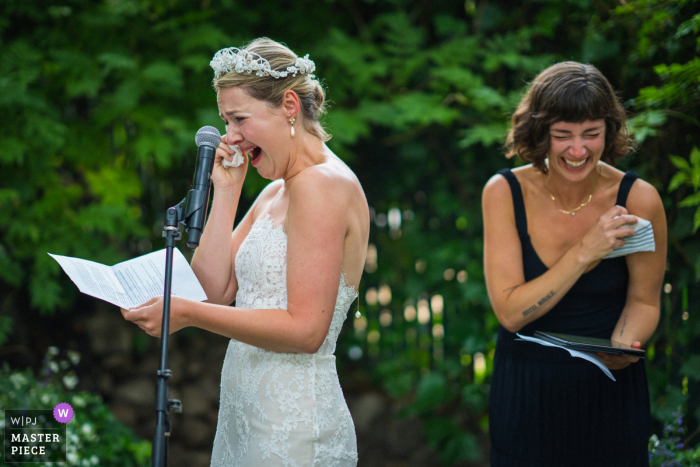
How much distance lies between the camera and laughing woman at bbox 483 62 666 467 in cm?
190

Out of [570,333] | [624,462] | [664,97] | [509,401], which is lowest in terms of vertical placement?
[624,462]

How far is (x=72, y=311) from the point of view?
14.3 ft

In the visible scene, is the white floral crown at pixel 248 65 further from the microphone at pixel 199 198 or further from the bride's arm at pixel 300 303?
the bride's arm at pixel 300 303

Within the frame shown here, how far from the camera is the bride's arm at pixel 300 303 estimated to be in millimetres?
1601

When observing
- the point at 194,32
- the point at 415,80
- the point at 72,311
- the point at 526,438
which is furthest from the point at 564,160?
the point at 72,311

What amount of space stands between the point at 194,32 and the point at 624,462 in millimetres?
3225

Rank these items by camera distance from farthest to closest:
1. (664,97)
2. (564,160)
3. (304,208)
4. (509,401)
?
(664,97), (509,401), (564,160), (304,208)

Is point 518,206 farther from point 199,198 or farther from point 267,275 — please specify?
point 199,198

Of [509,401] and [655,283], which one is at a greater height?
[655,283]

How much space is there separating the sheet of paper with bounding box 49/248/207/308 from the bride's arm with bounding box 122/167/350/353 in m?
0.09

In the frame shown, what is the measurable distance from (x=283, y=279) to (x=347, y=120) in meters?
2.09

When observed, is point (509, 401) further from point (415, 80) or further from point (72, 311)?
point (72, 311)

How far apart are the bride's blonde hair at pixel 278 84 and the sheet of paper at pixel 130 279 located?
0.58 m

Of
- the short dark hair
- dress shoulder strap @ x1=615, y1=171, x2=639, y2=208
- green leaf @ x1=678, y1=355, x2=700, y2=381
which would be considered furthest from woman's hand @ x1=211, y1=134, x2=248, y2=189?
green leaf @ x1=678, y1=355, x2=700, y2=381
